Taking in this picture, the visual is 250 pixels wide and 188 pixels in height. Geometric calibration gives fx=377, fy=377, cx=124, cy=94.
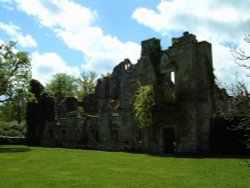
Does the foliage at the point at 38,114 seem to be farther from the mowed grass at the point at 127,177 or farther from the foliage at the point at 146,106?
the mowed grass at the point at 127,177

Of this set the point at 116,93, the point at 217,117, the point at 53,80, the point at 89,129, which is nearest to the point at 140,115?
the point at 217,117

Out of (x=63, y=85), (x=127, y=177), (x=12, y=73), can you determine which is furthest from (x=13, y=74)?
(x=63, y=85)

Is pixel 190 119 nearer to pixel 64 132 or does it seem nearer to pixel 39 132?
pixel 64 132

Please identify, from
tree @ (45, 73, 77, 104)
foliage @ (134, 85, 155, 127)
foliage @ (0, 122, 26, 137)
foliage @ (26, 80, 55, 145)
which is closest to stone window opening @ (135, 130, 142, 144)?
foliage @ (134, 85, 155, 127)

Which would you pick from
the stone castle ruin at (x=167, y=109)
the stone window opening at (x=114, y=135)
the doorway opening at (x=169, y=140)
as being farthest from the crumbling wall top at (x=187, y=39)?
the stone window opening at (x=114, y=135)

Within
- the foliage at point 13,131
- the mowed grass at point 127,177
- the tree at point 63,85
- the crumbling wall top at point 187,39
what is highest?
the tree at point 63,85

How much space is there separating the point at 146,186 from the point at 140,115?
17.4 metres

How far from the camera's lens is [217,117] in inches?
1049

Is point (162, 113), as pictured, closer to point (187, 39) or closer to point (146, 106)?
point (146, 106)

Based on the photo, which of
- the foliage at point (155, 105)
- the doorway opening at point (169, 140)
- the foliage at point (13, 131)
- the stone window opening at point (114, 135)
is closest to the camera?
the foliage at point (155, 105)

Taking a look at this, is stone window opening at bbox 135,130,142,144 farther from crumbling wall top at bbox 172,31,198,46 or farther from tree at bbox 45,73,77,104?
tree at bbox 45,73,77,104

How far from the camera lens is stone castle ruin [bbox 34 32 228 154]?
27266mm

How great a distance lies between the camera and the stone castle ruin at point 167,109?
27.3m

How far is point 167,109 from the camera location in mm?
28062
